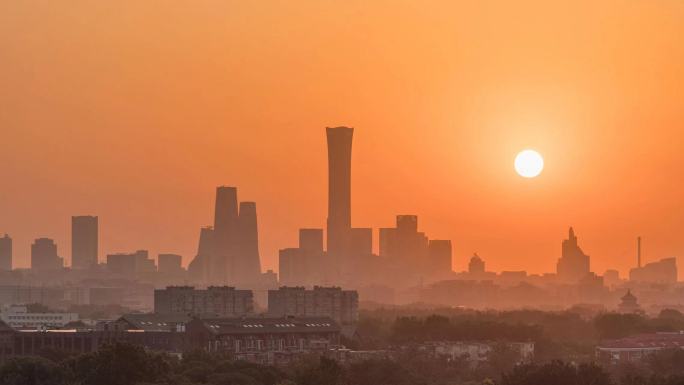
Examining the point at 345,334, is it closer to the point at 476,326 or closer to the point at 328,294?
the point at 476,326

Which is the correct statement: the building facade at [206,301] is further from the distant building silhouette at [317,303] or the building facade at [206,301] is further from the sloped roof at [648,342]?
the sloped roof at [648,342]

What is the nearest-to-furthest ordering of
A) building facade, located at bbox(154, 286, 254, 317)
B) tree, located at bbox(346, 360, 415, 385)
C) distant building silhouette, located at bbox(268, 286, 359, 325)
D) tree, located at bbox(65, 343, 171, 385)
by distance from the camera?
tree, located at bbox(65, 343, 171, 385) < tree, located at bbox(346, 360, 415, 385) < building facade, located at bbox(154, 286, 254, 317) < distant building silhouette, located at bbox(268, 286, 359, 325)

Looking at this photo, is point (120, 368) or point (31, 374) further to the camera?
point (31, 374)

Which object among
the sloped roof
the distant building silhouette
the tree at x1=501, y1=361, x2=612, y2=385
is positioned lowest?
the tree at x1=501, y1=361, x2=612, y2=385

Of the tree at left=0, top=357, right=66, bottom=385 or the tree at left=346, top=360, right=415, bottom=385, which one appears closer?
the tree at left=0, top=357, right=66, bottom=385

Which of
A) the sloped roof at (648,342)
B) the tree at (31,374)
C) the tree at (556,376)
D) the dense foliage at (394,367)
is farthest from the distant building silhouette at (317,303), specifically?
the tree at (31,374)

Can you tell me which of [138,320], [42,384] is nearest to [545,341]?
[138,320]

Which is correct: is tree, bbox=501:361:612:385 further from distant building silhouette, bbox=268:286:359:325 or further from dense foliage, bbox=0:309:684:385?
distant building silhouette, bbox=268:286:359:325

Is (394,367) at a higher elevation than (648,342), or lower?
lower

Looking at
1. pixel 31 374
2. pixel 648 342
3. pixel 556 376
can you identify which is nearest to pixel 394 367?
pixel 556 376

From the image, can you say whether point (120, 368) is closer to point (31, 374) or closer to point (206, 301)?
point (31, 374)

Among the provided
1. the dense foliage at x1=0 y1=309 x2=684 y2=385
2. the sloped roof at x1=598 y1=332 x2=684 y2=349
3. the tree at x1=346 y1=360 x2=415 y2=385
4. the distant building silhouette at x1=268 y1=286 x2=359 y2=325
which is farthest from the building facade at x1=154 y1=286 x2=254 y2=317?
the tree at x1=346 y1=360 x2=415 y2=385
